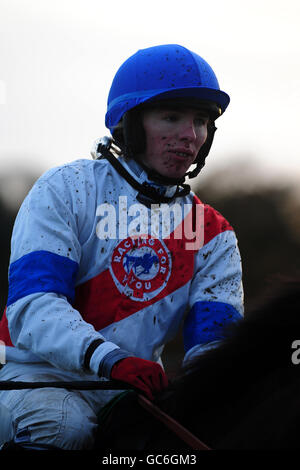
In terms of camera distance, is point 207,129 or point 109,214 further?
point 207,129

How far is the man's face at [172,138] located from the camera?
281cm

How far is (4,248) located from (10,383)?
1378 cm

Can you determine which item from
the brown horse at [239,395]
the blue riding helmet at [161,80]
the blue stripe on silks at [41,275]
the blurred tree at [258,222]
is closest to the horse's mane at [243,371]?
the brown horse at [239,395]

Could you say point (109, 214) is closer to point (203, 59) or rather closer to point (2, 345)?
point (2, 345)

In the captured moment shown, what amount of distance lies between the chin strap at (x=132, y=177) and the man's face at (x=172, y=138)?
36 mm

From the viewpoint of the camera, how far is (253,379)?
6.24 feet

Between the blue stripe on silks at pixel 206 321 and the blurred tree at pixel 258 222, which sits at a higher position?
the blue stripe on silks at pixel 206 321

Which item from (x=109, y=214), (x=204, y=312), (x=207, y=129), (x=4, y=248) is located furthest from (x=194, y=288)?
(x=4, y=248)

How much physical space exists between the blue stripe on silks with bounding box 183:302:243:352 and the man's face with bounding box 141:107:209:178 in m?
0.58

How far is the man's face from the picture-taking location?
2.81m

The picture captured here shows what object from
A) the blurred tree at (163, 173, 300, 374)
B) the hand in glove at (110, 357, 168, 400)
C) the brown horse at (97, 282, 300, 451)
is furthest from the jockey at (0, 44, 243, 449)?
the blurred tree at (163, 173, 300, 374)

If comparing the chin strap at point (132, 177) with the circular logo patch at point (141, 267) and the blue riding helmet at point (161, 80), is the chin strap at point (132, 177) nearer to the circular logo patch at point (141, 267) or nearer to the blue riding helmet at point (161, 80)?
the blue riding helmet at point (161, 80)

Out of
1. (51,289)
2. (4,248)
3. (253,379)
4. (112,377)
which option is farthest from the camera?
(4,248)

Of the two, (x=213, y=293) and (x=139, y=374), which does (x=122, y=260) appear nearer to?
(x=213, y=293)
